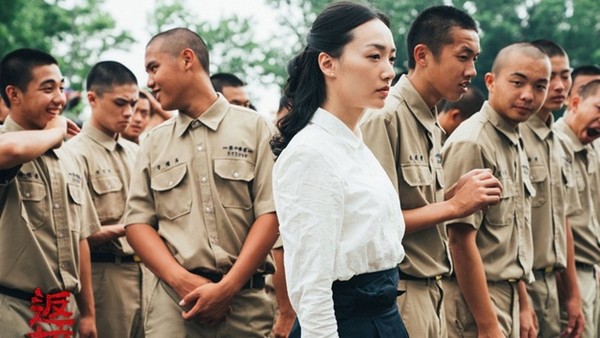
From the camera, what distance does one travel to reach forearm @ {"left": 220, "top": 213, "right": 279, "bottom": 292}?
449cm

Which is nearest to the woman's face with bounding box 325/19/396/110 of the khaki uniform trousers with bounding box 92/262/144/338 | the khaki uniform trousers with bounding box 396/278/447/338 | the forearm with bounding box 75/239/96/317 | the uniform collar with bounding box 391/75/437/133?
the uniform collar with bounding box 391/75/437/133

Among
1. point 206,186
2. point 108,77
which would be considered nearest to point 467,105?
point 108,77

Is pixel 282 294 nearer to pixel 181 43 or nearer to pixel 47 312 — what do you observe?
pixel 47 312

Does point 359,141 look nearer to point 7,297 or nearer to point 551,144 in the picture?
point 7,297

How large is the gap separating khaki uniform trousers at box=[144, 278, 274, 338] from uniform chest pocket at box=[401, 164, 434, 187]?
0.99 meters

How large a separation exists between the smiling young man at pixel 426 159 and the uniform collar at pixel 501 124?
25.3 inches

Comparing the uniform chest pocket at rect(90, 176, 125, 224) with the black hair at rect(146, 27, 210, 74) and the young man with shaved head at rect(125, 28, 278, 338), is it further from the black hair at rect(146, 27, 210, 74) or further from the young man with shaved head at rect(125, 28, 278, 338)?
the black hair at rect(146, 27, 210, 74)

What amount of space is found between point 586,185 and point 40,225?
4031 mm

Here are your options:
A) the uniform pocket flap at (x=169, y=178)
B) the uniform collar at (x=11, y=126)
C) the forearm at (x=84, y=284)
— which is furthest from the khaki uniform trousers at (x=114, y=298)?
the uniform pocket flap at (x=169, y=178)

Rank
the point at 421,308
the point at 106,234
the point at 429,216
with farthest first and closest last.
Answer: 1. the point at 106,234
2. the point at 421,308
3. the point at 429,216

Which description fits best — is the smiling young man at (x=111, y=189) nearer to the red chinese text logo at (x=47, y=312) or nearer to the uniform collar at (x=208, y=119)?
the red chinese text logo at (x=47, y=312)

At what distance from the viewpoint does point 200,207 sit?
183 inches

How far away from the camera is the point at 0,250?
16.1 feet

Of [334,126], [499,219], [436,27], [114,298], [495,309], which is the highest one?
[436,27]
